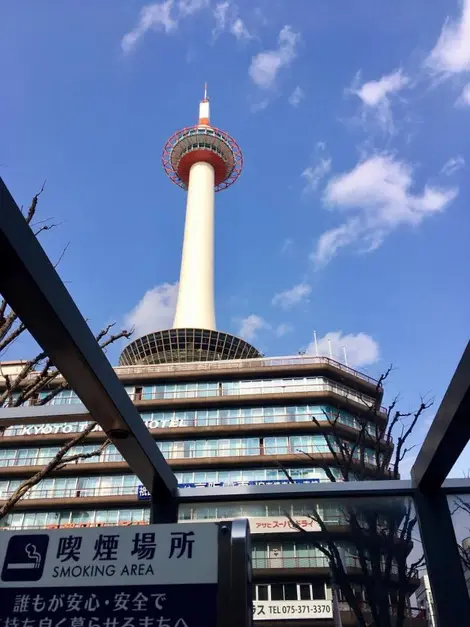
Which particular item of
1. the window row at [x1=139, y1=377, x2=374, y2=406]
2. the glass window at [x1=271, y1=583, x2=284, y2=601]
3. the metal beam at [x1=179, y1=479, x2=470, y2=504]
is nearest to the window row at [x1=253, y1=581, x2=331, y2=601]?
the glass window at [x1=271, y1=583, x2=284, y2=601]

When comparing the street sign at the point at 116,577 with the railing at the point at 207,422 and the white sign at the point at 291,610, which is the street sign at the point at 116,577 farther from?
the railing at the point at 207,422

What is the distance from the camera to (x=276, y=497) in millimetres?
3883

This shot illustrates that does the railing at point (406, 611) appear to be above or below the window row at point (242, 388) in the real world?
below

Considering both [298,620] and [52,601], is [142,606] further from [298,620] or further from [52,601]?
[298,620]

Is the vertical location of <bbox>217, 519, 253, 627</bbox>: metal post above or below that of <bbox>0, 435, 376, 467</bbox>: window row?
below

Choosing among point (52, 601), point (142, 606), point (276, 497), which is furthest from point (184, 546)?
point (276, 497)

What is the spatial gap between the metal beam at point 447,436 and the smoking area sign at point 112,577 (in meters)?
1.43

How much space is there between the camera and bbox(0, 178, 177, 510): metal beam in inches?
86.0

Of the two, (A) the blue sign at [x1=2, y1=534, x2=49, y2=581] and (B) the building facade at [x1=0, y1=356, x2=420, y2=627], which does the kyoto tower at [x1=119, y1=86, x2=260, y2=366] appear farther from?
(A) the blue sign at [x1=2, y1=534, x2=49, y2=581]

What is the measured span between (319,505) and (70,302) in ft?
7.87

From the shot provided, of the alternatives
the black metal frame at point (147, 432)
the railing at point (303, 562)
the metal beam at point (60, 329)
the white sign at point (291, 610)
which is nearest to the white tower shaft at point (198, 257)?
the white sign at point (291, 610)

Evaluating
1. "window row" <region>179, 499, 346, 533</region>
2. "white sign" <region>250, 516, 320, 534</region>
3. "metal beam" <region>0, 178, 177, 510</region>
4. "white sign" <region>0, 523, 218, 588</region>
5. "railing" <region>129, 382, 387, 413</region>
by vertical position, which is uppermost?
"railing" <region>129, 382, 387, 413</region>

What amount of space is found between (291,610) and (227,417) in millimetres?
33090

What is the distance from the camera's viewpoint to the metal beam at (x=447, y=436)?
2764 millimetres
